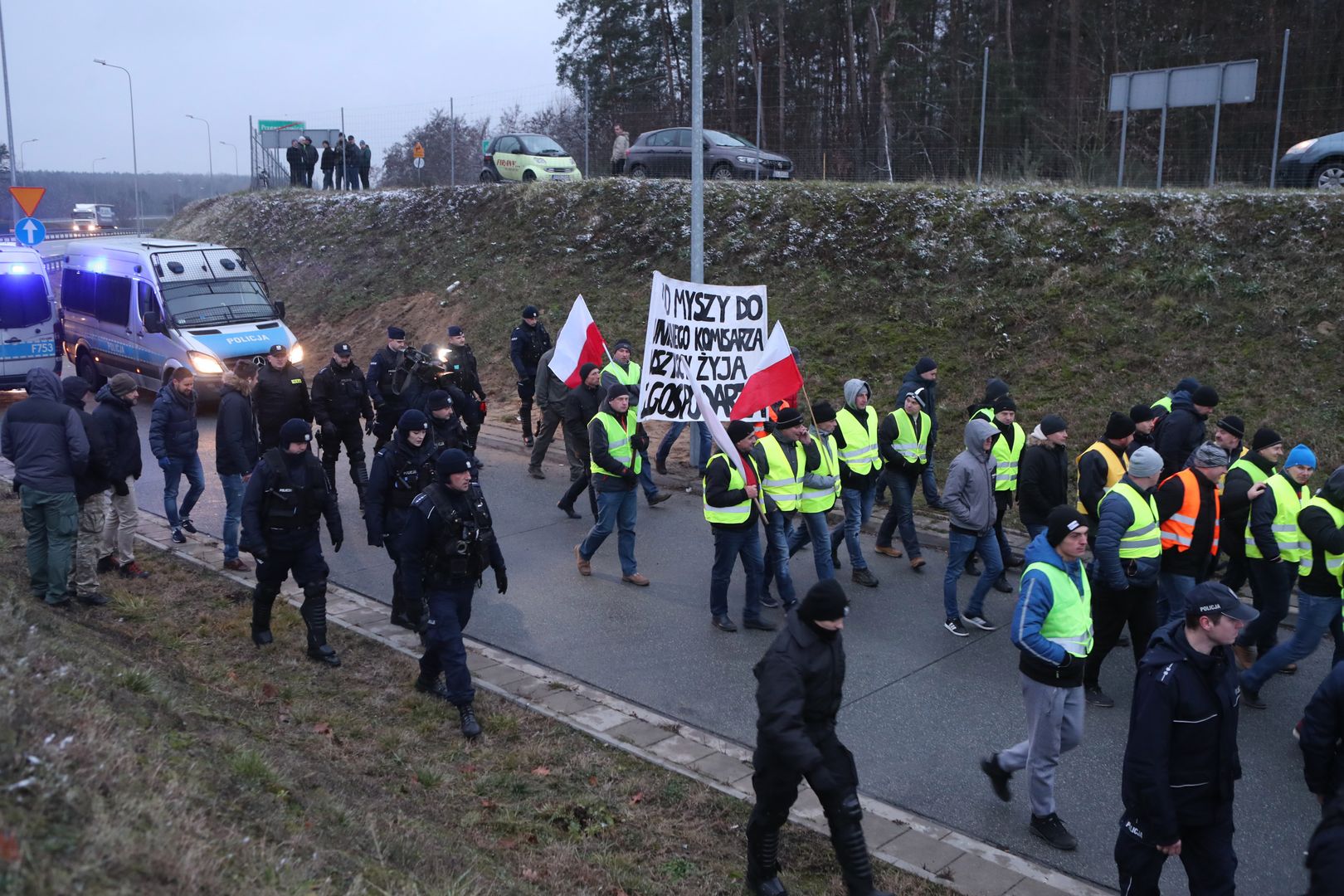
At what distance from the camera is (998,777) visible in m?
6.04

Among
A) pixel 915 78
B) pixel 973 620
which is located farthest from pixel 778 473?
pixel 915 78

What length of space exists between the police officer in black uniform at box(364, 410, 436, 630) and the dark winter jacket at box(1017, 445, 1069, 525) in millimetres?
4627

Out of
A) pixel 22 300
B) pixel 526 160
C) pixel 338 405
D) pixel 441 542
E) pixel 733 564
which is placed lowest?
pixel 733 564

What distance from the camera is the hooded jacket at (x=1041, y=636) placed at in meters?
5.62

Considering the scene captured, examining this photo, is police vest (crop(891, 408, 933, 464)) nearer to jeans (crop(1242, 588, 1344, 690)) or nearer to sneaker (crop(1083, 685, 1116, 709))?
sneaker (crop(1083, 685, 1116, 709))

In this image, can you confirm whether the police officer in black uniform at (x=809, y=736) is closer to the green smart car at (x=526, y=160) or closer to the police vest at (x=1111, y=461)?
the police vest at (x=1111, y=461)

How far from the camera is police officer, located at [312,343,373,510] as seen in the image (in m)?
11.4

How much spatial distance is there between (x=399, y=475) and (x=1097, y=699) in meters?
5.33

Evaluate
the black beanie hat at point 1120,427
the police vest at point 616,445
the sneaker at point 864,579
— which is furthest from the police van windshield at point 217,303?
the black beanie hat at point 1120,427

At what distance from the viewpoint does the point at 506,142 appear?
27.9m

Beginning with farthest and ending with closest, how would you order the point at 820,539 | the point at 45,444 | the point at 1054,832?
1. the point at 820,539
2. the point at 45,444
3. the point at 1054,832

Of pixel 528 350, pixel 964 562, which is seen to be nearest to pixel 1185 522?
pixel 964 562

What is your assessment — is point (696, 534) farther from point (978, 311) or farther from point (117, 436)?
point (978, 311)

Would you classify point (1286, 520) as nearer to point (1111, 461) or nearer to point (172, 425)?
point (1111, 461)
